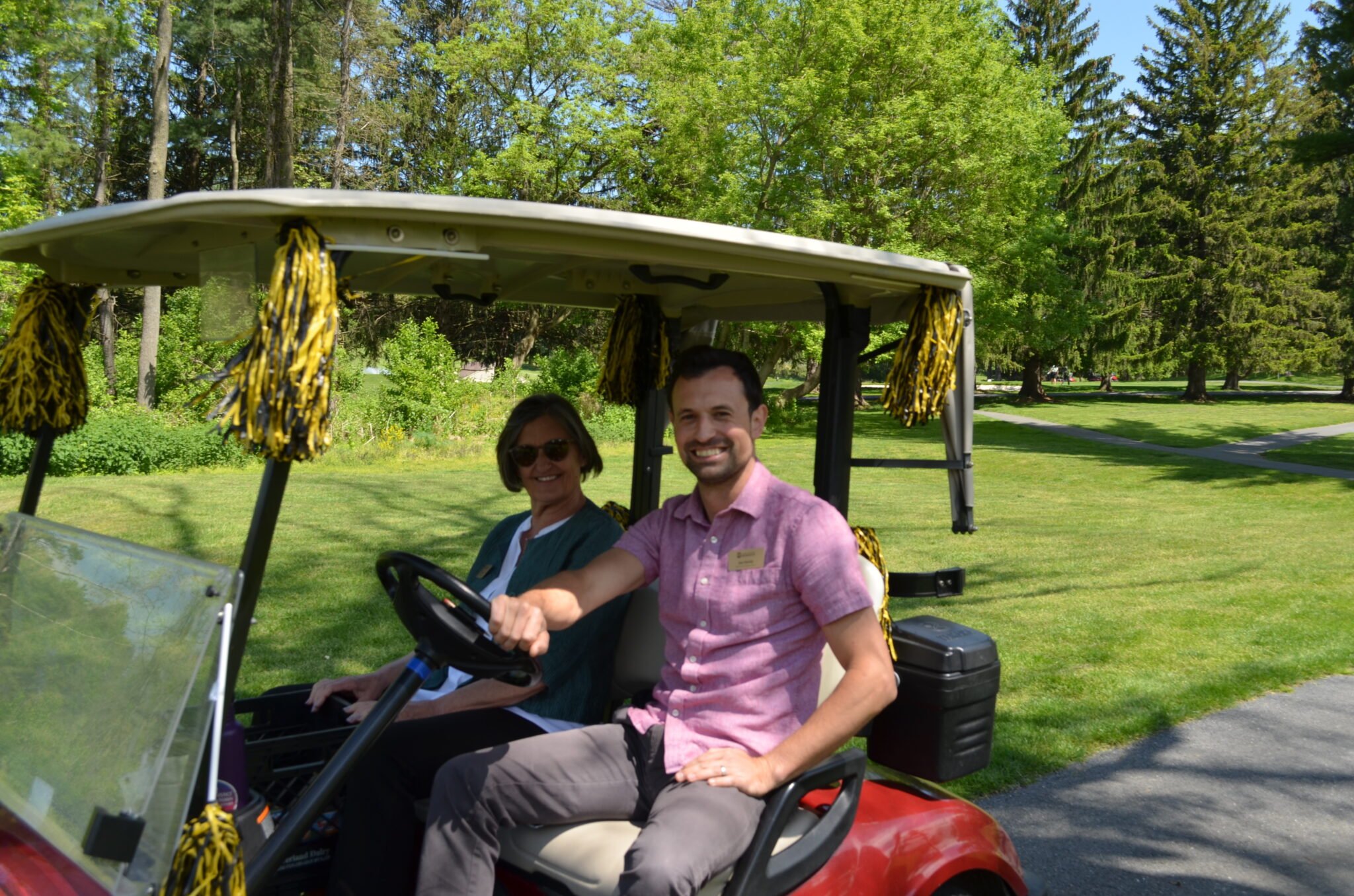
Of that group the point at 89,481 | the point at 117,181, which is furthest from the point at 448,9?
the point at 89,481

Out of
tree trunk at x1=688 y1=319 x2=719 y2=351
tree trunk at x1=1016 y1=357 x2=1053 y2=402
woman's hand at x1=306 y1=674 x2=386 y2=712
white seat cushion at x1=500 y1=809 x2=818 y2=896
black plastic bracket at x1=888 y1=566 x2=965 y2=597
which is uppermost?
tree trunk at x1=1016 y1=357 x2=1053 y2=402

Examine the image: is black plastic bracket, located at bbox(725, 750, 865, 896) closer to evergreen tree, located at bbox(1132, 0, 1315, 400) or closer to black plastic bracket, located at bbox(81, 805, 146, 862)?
black plastic bracket, located at bbox(81, 805, 146, 862)

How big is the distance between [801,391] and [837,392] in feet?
82.3

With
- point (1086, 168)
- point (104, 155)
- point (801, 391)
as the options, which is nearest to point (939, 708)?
point (801, 391)

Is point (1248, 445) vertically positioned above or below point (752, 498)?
below

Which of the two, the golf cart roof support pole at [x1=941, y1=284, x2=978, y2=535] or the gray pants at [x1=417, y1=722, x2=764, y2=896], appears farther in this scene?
the golf cart roof support pole at [x1=941, y1=284, x2=978, y2=535]

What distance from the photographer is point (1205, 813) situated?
4152 millimetres

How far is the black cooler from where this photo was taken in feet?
8.70

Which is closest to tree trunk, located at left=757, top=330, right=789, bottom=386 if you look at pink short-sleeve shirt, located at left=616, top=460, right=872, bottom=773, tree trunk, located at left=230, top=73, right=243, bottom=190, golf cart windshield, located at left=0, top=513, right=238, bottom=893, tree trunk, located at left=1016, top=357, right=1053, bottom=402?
tree trunk, located at left=230, top=73, right=243, bottom=190

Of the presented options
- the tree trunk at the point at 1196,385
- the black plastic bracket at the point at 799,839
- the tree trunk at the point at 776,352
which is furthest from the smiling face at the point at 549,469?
the tree trunk at the point at 1196,385

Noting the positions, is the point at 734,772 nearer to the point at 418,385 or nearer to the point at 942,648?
the point at 942,648

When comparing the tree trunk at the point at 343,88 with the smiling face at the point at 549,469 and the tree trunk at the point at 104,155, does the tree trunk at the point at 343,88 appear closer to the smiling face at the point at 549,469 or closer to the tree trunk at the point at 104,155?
the tree trunk at the point at 104,155

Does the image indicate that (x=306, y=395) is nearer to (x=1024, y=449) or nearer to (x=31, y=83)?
(x=31, y=83)

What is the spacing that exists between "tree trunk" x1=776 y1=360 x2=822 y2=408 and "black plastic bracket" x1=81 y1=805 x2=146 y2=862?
23.4 meters
